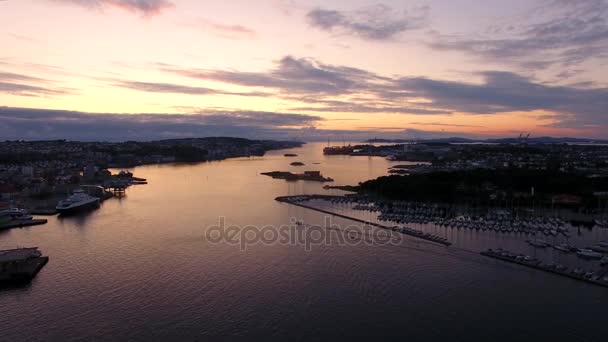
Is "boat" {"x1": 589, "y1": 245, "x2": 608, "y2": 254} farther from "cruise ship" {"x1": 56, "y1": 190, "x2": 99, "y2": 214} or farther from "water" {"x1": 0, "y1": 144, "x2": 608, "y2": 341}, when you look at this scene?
"cruise ship" {"x1": 56, "y1": 190, "x2": 99, "y2": 214}

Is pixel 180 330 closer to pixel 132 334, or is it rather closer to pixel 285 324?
pixel 132 334

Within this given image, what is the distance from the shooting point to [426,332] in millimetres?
4645

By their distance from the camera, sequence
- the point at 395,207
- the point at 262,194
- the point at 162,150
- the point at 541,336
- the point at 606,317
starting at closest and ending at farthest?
1. the point at 541,336
2. the point at 606,317
3. the point at 395,207
4. the point at 262,194
5. the point at 162,150

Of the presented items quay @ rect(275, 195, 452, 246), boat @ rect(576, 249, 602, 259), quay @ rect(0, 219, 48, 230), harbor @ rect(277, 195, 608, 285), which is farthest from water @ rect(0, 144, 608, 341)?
boat @ rect(576, 249, 602, 259)

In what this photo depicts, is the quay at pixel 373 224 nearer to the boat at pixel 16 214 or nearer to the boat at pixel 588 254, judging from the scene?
the boat at pixel 588 254

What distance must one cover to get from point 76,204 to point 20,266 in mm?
5524

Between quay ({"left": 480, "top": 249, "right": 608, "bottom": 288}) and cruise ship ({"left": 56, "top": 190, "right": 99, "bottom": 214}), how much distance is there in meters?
10.2

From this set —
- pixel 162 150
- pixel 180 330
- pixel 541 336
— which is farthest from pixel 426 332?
pixel 162 150

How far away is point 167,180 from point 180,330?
1452 centimetres

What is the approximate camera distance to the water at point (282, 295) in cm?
472

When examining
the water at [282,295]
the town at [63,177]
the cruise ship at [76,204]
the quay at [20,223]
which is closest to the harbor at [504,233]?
the water at [282,295]

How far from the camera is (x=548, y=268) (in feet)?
20.8

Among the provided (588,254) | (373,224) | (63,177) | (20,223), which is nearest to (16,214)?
(20,223)

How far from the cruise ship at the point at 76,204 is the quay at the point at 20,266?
190 inches
